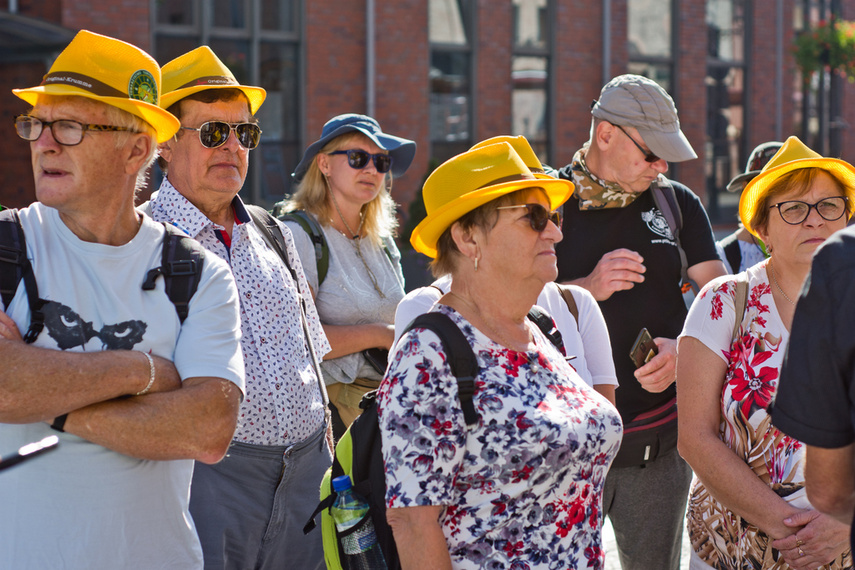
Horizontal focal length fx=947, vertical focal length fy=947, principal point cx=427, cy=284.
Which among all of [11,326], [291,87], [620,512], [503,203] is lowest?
[620,512]

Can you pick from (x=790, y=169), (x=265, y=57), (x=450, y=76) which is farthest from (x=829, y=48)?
(x=790, y=169)

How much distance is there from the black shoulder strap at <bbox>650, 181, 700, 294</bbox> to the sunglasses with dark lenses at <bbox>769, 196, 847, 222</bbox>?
846 mm

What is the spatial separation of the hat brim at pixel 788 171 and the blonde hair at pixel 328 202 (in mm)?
1800

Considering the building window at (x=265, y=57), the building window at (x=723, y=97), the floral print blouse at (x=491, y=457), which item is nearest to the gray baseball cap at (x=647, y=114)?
the floral print blouse at (x=491, y=457)

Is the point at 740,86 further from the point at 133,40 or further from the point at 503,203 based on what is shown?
the point at 503,203

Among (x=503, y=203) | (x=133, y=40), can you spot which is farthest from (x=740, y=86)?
(x=503, y=203)

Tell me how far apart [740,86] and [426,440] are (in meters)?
17.5

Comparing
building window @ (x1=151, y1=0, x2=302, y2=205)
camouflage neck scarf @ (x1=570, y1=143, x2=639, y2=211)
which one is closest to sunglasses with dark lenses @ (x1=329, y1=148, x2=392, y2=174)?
camouflage neck scarf @ (x1=570, y1=143, x2=639, y2=211)

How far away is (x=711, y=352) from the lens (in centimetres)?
304

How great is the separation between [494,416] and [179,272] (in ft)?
2.88

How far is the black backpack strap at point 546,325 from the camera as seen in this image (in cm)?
280

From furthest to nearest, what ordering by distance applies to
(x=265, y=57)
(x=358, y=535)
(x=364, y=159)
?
1. (x=265, y=57)
2. (x=364, y=159)
3. (x=358, y=535)

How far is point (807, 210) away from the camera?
3.11 metres

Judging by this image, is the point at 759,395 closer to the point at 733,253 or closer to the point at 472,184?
the point at 472,184
